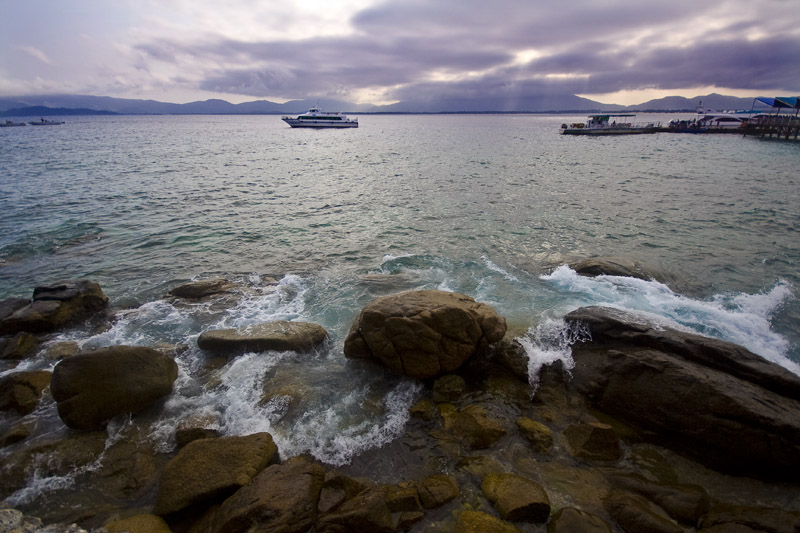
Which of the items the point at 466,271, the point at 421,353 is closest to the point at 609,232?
the point at 466,271

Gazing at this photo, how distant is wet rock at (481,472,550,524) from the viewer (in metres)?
5.82

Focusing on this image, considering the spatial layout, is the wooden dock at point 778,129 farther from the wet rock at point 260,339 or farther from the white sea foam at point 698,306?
the wet rock at point 260,339

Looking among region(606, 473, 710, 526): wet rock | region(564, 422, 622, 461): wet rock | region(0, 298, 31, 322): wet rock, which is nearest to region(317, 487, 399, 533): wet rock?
region(564, 422, 622, 461): wet rock

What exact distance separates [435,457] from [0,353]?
1224cm

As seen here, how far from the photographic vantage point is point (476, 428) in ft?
24.5

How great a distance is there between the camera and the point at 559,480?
655 centimetres

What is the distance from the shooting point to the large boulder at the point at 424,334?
906 centimetres

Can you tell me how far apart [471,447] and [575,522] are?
2069mm

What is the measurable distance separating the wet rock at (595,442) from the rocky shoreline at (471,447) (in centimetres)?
3

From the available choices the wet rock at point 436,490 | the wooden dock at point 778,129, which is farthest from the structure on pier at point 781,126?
the wet rock at point 436,490

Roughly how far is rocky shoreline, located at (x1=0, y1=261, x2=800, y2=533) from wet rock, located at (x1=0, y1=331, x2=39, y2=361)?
55cm

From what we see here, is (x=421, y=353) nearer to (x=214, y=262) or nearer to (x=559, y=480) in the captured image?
(x=559, y=480)

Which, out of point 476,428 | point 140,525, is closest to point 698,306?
point 476,428

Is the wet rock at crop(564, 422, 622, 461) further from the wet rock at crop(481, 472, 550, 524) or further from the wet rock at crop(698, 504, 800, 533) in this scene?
the wet rock at crop(698, 504, 800, 533)
